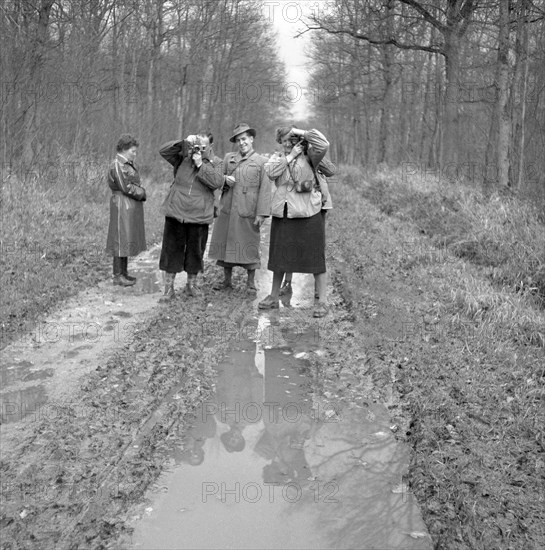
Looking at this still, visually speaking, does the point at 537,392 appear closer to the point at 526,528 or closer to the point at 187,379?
the point at 526,528

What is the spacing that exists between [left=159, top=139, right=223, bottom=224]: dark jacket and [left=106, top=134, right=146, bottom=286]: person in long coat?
0.85 meters

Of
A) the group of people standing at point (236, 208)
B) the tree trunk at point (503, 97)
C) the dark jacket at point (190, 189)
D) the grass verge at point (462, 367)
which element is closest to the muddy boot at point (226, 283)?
the group of people standing at point (236, 208)

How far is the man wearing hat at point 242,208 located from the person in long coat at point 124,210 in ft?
3.59

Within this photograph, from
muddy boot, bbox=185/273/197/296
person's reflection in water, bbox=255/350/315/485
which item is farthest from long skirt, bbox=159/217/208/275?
person's reflection in water, bbox=255/350/315/485

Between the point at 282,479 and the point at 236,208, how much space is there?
545 centimetres

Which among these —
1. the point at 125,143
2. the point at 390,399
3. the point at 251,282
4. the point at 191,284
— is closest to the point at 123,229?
the point at 125,143

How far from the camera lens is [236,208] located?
926 cm

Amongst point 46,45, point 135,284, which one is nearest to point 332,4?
point 46,45

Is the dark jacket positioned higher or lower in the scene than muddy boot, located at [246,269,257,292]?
higher

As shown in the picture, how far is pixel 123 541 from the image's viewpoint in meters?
3.52

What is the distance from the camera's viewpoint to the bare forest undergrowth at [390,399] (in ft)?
12.6

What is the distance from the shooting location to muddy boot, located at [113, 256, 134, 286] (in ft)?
31.1

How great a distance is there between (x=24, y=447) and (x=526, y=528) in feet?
10.2
